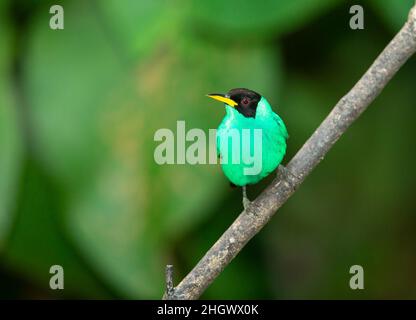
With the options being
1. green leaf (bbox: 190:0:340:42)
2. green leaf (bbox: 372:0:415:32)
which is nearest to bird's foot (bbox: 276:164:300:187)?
green leaf (bbox: 190:0:340:42)

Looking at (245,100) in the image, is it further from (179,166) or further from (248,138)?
(179,166)

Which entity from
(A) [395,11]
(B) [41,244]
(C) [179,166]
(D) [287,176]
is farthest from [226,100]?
(B) [41,244]

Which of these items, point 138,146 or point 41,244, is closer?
point 138,146

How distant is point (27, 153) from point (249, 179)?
0.76m

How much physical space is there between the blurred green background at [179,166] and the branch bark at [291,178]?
1.41 ft

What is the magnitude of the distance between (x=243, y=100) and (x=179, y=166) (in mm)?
430

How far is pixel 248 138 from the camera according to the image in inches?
39.2

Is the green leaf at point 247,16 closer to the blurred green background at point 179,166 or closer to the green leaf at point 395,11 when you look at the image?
the blurred green background at point 179,166

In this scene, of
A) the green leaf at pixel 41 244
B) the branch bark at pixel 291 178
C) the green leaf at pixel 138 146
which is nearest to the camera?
the branch bark at pixel 291 178

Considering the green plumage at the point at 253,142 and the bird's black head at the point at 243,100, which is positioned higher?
the bird's black head at the point at 243,100

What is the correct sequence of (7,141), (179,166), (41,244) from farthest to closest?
1. (41,244)
2. (7,141)
3. (179,166)

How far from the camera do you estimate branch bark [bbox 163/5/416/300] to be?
2.96 ft

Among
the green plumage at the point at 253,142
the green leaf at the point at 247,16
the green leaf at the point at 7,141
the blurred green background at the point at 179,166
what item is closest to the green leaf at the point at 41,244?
the blurred green background at the point at 179,166

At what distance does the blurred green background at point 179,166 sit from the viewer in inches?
55.2
